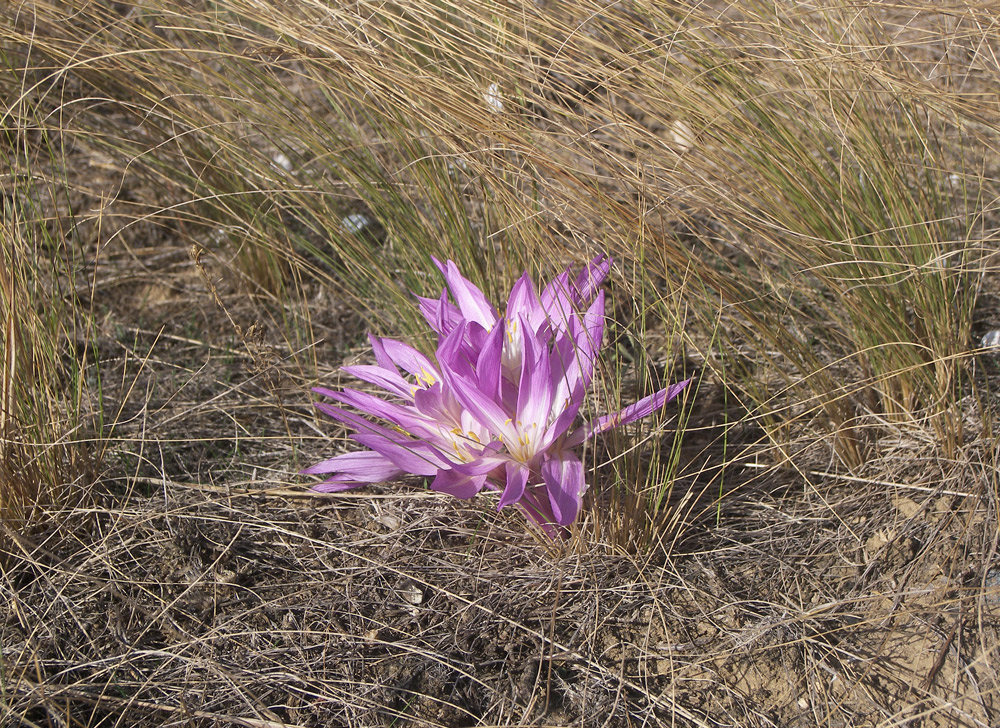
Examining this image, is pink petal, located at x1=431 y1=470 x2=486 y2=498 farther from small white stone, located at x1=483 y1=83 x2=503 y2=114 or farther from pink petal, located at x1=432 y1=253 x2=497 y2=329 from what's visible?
small white stone, located at x1=483 y1=83 x2=503 y2=114

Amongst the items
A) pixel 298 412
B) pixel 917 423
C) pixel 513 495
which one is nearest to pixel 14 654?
pixel 298 412

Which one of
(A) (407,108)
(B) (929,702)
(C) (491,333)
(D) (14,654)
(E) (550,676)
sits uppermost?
(A) (407,108)

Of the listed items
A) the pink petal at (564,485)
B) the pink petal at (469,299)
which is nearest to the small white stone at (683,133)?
the pink petal at (469,299)

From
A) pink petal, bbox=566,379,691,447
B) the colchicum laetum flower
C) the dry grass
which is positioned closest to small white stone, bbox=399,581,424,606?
the dry grass

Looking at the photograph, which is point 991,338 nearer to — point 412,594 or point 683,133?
point 683,133

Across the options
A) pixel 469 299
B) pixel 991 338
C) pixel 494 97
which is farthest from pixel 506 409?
pixel 991 338

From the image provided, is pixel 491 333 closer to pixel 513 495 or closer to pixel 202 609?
pixel 513 495
